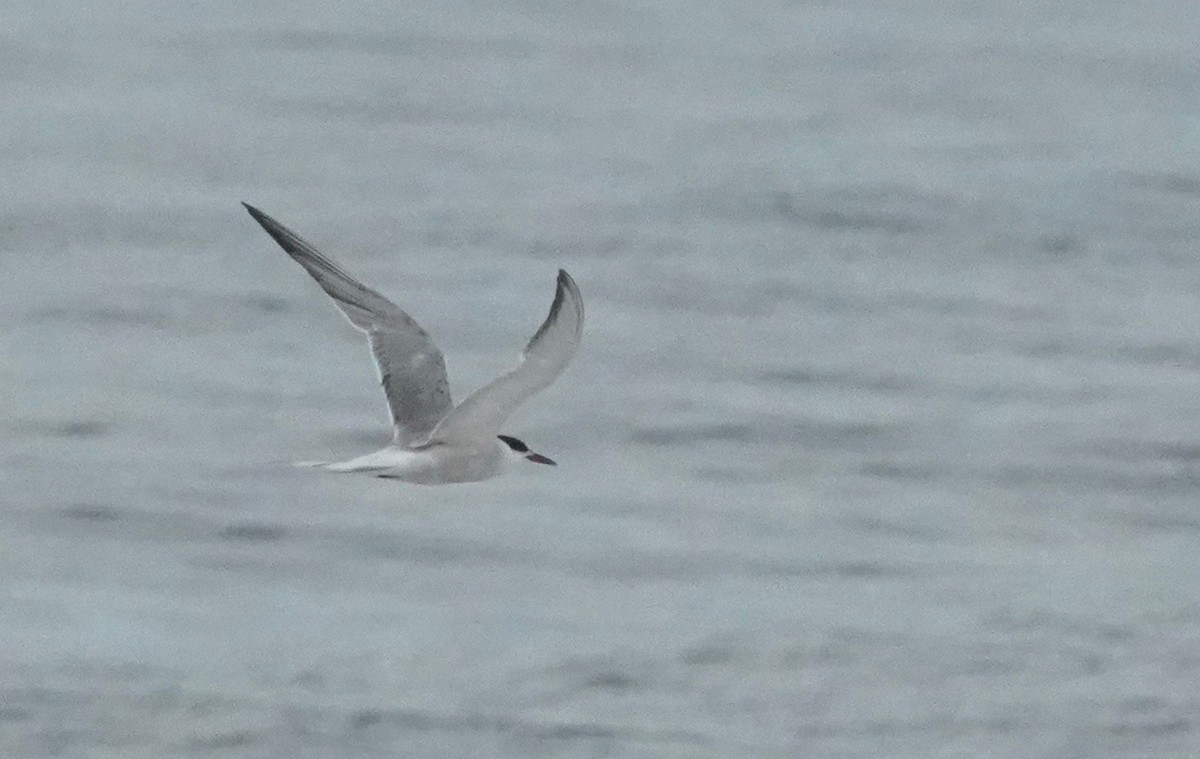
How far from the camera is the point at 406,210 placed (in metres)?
17.6

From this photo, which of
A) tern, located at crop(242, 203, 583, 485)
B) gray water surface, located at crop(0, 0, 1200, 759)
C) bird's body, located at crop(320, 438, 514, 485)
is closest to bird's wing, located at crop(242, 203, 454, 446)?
tern, located at crop(242, 203, 583, 485)

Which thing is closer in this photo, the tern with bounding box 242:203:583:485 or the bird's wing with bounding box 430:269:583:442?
the bird's wing with bounding box 430:269:583:442

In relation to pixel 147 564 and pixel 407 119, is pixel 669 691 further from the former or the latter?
pixel 407 119

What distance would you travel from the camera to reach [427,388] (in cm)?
997

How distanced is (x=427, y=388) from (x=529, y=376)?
1.89 feet

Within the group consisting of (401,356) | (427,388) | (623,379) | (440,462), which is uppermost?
(401,356)

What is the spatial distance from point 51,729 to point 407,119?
29.7 feet

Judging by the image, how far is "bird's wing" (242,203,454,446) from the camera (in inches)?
390

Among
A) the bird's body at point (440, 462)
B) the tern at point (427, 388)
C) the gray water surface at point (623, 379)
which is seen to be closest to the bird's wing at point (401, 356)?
the tern at point (427, 388)

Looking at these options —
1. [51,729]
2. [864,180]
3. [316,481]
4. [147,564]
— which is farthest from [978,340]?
[51,729]

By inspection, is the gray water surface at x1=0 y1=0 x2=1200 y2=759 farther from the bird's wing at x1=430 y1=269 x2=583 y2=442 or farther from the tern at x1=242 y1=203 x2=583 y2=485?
the bird's wing at x1=430 y1=269 x2=583 y2=442

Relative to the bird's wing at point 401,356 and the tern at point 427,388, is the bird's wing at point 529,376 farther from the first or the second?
the bird's wing at point 401,356

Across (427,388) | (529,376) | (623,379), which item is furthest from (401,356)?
(623,379)

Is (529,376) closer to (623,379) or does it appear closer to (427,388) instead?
(427,388)
